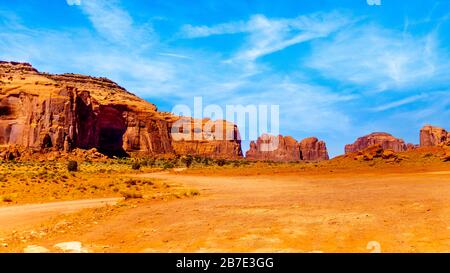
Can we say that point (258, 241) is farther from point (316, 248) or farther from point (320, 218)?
point (320, 218)

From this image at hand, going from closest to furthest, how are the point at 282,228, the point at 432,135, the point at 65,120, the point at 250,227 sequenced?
the point at 282,228, the point at 250,227, the point at 65,120, the point at 432,135

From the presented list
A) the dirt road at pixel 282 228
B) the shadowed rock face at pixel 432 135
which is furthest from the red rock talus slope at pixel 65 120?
the shadowed rock face at pixel 432 135

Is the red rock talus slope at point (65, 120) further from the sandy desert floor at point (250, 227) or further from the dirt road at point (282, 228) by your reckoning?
the dirt road at point (282, 228)

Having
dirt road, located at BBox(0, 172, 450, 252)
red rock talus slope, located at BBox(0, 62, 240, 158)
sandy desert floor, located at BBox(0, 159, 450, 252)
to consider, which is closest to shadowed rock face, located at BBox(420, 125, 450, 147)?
red rock talus slope, located at BBox(0, 62, 240, 158)

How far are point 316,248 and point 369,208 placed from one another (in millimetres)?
5823

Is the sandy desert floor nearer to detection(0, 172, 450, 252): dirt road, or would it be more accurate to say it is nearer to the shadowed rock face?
detection(0, 172, 450, 252): dirt road

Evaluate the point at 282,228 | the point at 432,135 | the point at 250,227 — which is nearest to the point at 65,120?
the point at 250,227

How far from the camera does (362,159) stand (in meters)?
49.9

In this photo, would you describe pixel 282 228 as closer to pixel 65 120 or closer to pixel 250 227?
pixel 250 227

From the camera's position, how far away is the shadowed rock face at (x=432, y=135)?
19062 centimetres

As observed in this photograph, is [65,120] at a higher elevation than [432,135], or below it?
below

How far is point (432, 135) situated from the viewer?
630 ft

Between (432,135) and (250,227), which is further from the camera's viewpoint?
(432,135)
